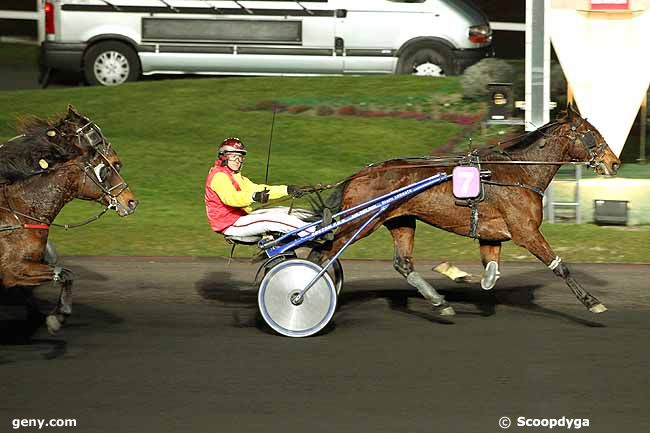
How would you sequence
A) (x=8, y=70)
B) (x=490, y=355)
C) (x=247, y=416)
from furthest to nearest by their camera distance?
(x=8, y=70) → (x=490, y=355) → (x=247, y=416)

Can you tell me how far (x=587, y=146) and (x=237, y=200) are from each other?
2.79m

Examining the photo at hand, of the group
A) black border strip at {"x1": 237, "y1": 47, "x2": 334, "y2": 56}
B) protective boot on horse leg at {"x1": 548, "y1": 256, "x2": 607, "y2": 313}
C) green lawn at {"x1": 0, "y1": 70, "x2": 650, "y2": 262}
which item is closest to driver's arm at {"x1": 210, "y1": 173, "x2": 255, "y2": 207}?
protective boot on horse leg at {"x1": 548, "y1": 256, "x2": 607, "y2": 313}

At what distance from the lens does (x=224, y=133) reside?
58.3 ft

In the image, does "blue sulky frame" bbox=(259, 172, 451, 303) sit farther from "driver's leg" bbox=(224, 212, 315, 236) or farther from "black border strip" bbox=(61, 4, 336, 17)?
"black border strip" bbox=(61, 4, 336, 17)

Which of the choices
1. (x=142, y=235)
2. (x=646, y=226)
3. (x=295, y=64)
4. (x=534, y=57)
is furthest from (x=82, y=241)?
(x=295, y=64)

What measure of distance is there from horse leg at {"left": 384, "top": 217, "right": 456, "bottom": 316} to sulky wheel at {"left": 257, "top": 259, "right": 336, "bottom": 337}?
0.89 metres

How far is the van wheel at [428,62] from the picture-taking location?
1973 cm

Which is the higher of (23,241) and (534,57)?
(534,57)

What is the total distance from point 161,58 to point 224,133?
106 inches

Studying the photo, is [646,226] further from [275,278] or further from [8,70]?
[8,70]

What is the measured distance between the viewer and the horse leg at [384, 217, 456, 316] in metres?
9.52

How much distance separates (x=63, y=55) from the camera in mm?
19625

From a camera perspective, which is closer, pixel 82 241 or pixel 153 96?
pixel 82 241

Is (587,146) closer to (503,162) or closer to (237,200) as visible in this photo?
(503,162)
